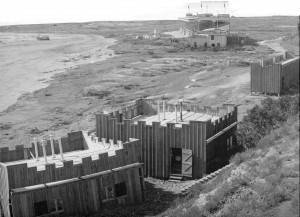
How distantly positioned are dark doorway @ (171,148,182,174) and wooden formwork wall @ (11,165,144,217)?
2.93 meters

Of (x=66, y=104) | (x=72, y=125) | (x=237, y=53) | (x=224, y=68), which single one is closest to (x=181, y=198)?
(x=72, y=125)

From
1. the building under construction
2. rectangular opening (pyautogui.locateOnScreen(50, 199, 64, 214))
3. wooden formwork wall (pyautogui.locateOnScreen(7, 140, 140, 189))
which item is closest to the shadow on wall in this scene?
rectangular opening (pyautogui.locateOnScreen(50, 199, 64, 214))

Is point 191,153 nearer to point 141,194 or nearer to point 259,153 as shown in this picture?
point 141,194

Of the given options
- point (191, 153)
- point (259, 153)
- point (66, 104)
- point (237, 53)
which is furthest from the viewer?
point (237, 53)

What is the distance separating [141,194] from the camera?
18.1 metres

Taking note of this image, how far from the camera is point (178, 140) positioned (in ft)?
67.0

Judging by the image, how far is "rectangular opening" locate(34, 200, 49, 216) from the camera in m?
16.2

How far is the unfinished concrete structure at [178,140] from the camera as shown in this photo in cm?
2020

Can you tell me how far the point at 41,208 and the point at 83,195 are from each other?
A: 56.6 inches

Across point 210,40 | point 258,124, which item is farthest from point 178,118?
point 210,40

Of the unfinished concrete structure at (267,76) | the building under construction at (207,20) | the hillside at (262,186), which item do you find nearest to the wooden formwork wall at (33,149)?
the hillside at (262,186)

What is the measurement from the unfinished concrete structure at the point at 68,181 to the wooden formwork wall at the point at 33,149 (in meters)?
0.04

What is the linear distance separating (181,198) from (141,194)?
5.02ft

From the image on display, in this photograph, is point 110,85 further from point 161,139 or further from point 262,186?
point 262,186
